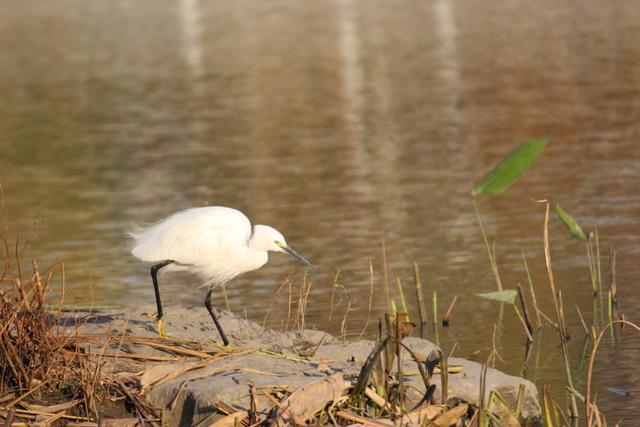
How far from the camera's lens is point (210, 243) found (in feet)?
24.7

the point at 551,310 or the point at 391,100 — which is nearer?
the point at 551,310

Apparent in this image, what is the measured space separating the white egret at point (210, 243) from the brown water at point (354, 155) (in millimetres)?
457

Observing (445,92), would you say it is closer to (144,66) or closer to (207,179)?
(207,179)

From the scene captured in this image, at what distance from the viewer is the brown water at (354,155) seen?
1064cm

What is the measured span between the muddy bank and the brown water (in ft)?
1.94

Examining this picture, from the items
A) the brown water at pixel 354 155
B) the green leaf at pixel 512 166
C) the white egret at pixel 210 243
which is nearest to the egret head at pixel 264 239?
the white egret at pixel 210 243

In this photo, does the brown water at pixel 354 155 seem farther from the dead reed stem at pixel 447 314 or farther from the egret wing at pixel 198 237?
the egret wing at pixel 198 237

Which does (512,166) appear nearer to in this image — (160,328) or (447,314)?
(447,314)

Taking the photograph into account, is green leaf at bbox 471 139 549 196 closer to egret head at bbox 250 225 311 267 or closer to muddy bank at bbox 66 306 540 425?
muddy bank at bbox 66 306 540 425

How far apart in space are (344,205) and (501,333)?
5408mm

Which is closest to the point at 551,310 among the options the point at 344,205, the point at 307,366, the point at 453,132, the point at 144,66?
the point at 307,366

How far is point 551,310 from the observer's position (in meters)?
9.59

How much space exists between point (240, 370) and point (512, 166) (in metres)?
2.45

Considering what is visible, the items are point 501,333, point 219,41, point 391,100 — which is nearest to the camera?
point 501,333
